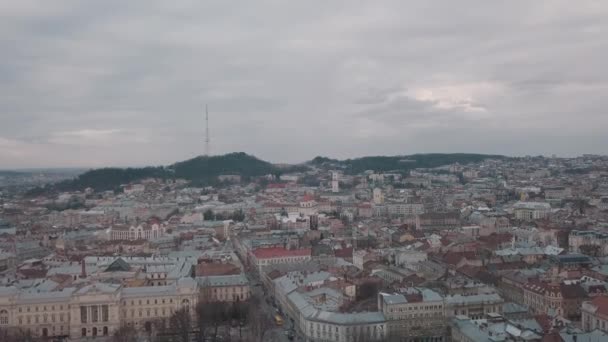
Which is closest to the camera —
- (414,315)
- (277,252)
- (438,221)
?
(414,315)

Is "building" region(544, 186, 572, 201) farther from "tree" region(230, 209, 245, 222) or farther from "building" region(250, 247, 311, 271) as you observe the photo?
"building" region(250, 247, 311, 271)

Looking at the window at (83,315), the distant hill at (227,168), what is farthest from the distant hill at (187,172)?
the window at (83,315)

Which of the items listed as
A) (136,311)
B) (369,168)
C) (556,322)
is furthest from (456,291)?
(369,168)

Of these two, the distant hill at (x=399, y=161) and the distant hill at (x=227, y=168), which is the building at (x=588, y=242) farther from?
the distant hill at (x=399, y=161)

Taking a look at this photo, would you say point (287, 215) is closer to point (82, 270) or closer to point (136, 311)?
point (82, 270)

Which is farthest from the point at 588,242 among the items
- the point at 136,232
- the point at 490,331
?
the point at 136,232

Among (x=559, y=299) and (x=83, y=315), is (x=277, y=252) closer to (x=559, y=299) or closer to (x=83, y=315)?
(x=83, y=315)
